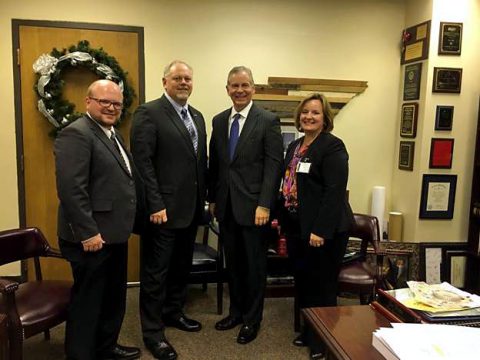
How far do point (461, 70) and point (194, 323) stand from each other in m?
2.73

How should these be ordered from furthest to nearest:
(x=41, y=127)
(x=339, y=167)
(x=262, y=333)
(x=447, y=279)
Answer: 1. (x=447, y=279)
2. (x=41, y=127)
3. (x=262, y=333)
4. (x=339, y=167)

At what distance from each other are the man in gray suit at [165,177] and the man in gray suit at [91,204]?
199mm

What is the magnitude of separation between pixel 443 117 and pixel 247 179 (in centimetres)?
179

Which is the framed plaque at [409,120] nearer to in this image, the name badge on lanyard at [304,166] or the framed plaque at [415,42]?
the framed plaque at [415,42]

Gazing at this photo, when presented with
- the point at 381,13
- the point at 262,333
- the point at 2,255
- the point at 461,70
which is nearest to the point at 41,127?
the point at 2,255

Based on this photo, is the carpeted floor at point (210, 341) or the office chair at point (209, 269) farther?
the office chair at point (209, 269)

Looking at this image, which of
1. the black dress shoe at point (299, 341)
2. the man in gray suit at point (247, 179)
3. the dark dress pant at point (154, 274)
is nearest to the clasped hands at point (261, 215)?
the man in gray suit at point (247, 179)

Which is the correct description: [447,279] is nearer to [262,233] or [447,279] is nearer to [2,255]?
[262,233]

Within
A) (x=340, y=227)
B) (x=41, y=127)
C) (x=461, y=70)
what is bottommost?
(x=340, y=227)

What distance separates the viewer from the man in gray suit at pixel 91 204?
6.17ft

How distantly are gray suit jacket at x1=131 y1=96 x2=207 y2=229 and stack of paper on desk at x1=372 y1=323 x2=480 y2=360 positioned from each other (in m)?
1.40

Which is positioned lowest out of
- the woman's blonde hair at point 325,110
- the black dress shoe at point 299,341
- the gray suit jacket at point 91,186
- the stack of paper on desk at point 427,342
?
the black dress shoe at point 299,341

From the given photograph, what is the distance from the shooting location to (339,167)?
2.23 m

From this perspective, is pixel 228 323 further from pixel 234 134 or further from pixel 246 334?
pixel 234 134
